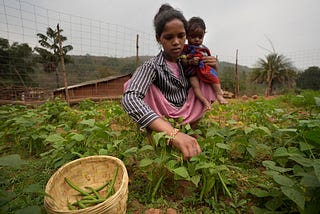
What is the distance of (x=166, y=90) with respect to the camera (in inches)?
75.6

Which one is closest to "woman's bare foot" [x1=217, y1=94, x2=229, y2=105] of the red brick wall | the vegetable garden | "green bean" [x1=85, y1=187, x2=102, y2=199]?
the vegetable garden

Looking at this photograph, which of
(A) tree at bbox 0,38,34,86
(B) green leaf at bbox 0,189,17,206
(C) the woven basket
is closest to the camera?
(B) green leaf at bbox 0,189,17,206

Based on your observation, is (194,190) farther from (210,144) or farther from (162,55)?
(162,55)

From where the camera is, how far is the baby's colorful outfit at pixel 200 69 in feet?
6.89

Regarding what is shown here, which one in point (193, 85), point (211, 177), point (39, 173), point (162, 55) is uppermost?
point (162, 55)

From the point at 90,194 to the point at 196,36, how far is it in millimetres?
1852

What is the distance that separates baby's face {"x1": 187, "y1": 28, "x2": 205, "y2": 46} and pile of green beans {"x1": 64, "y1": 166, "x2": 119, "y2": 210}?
1621mm

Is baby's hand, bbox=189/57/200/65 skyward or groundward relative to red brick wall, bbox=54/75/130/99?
skyward

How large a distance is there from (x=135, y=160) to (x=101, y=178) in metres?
Result: 0.44

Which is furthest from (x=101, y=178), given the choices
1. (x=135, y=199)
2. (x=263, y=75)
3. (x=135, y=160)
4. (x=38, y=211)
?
(x=263, y=75)

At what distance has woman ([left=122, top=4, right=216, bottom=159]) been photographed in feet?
4.24

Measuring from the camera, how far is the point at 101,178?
136 centimetres

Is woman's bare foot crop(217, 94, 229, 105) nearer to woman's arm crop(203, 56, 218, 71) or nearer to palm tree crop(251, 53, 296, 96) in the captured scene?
woman's arm crop(203, 56, 218, 71)

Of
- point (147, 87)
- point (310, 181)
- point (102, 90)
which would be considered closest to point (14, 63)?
point (102, 90)
